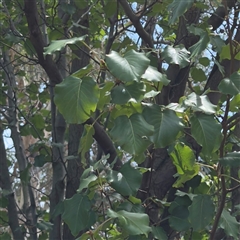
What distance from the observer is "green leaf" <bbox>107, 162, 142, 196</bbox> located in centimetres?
170

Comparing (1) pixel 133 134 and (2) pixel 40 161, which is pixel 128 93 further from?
(2) pixel 40 161

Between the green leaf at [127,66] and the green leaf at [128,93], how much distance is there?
0.05 metres

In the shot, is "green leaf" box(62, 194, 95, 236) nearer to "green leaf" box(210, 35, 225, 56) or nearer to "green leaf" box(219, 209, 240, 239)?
"green leaf" box(219, 209, 240, 239)

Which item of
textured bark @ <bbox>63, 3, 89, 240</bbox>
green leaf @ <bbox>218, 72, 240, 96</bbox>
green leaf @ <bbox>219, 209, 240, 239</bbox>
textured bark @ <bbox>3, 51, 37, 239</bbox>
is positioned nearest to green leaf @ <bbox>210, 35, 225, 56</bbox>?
green leaf @ <bbox>218, 72, 240, 96</bbox>

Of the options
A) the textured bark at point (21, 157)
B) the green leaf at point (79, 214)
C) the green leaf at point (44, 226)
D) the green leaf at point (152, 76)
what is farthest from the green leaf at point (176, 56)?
the textured bark at point (21, 157)

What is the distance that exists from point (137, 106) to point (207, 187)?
0.91 m

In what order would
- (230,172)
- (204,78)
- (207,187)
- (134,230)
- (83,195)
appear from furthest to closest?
(230,172), (204,78), (207,187), (83,195), (134,230)

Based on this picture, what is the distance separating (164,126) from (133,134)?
9cm

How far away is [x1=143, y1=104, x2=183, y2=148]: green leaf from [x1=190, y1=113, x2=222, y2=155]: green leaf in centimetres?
6

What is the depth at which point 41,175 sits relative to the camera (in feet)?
35.5

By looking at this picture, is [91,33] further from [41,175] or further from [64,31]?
[41,175]

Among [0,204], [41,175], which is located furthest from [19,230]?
[41,175]

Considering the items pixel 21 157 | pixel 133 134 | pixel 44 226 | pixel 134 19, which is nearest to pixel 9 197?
pixel 21 157

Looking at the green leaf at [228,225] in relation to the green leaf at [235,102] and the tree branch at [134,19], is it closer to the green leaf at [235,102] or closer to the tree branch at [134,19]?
the green leaf at [235,102]
